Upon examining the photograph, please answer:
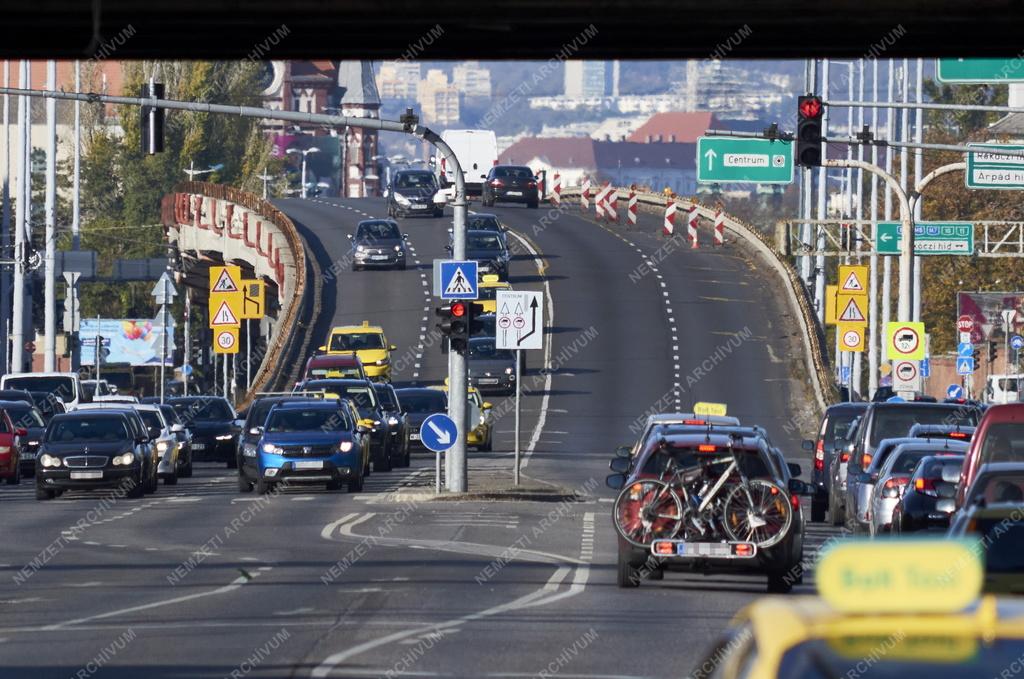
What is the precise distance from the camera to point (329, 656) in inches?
568

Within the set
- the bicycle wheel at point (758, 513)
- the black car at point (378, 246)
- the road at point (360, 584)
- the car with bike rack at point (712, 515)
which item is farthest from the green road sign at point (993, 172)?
the black car at point (378, 246)

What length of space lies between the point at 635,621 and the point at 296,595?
3.51 m

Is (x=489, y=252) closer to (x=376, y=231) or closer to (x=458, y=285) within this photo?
(x=376, y=231)

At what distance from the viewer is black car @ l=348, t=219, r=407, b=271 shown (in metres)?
77.3

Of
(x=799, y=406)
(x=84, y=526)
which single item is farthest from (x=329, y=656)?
(x=799, y=406)

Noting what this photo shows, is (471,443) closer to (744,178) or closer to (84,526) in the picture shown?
(744,178)

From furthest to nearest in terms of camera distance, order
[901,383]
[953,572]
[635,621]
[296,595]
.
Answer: [901,383]
[296,595]
[635,621]
[953,572]

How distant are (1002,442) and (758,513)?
315cm

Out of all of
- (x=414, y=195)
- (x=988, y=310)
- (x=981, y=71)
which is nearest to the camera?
(x=981, y=71)

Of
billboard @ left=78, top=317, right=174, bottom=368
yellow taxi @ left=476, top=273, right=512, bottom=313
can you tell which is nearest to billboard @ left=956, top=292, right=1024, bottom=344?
yellow taxi @ left=476, top=273, right=512, bottom=313

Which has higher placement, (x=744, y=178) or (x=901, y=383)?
(x=744, y=178)

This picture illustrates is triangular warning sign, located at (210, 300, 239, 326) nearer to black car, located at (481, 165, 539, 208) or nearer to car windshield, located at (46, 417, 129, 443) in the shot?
car windshield, located at (46, 417, 129, 443)

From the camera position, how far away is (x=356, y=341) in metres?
59.4

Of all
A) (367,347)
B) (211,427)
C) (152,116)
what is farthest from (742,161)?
(152,116)
